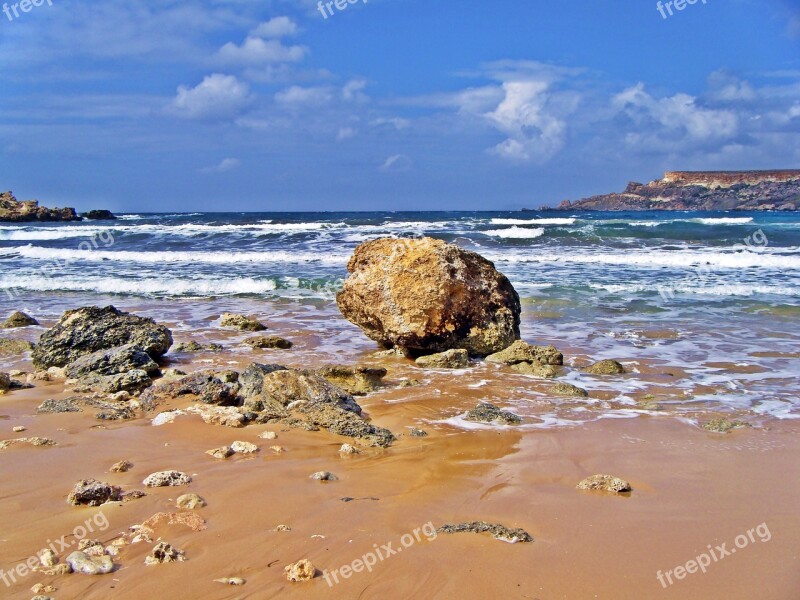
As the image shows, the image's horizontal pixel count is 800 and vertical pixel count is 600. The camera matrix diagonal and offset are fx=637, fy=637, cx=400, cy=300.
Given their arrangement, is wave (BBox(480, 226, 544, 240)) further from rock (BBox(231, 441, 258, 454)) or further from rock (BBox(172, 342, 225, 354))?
rock (BBox(231, 441, 258, 454))

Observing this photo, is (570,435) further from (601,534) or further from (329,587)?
(329,587)

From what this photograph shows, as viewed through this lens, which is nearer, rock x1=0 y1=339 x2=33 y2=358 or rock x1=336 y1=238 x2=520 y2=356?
rock x1=336 y1=238 x2=520 y2=356

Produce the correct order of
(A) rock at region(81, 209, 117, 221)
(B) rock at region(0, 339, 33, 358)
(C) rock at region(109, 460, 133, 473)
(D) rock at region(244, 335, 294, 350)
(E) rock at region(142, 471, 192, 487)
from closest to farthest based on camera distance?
(E) rock at region(142, 471, 192, 487), (C) rock at region(109, 460, 133, 473), (B) rock at region(0, 339, 33, 358), (D) rock at region(244, 335, 294, 350), (A) rock at region(81, 209, 117, 221)

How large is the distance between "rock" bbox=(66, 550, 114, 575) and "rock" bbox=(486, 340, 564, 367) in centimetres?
462

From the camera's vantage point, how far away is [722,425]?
176 inches

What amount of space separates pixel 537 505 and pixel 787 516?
1185 mm

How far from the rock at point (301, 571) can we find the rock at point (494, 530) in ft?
2.06

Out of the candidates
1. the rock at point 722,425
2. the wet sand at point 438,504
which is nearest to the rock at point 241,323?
the wet sand at point 438,504

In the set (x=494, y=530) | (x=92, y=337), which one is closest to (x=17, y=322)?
(x=92, y=337)

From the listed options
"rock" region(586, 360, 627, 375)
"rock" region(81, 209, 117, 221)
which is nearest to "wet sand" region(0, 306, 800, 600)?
"rock" region(586, 360, 627, 375)

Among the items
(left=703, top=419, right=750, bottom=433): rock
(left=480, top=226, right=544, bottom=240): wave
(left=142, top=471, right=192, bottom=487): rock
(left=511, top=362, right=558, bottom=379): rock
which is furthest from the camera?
(left=480, top=226, right=544, bottom=240): wave

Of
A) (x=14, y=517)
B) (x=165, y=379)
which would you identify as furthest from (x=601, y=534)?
(x=165, y=379)

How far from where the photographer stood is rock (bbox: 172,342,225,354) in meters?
7.16

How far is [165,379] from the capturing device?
539 centimetres
